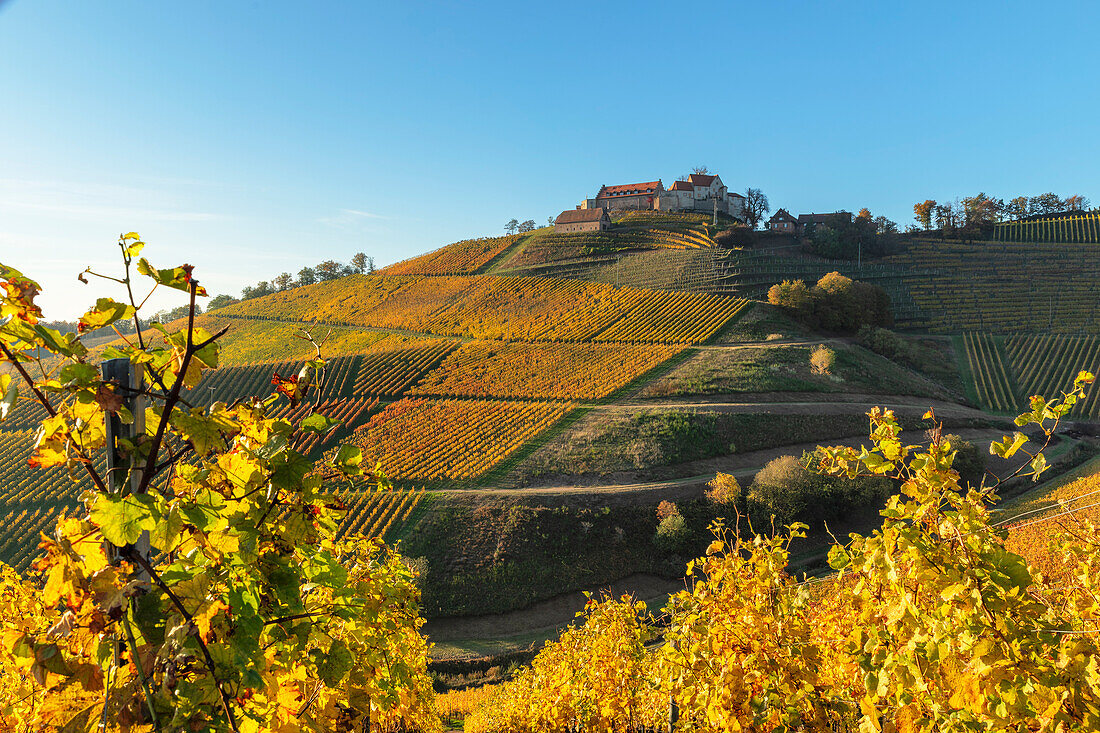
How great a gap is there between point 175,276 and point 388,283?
263 feet

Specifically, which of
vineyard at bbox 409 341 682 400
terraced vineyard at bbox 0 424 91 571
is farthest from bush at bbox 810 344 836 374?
terraced vineyard at bbox 0 424 91 571

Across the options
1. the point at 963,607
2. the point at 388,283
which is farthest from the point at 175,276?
the point at 388,283

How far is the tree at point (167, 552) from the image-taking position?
63.3 inches

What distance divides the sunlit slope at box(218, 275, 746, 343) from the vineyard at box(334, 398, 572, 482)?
14.9 m

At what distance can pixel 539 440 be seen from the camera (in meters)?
33.6

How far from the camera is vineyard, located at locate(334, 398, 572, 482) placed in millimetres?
31516

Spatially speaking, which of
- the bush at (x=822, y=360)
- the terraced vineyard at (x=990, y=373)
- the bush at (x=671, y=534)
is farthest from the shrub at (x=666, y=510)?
the terraced vineyard at (x=990, y=373)

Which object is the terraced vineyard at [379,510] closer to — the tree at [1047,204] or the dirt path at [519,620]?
the dirt path at [519,620]

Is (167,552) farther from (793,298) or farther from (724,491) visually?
(793,298)

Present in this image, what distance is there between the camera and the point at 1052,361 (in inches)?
1893

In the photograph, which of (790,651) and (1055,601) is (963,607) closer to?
(790,651)

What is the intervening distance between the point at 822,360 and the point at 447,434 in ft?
89.7

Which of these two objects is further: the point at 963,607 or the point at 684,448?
the point at 684,448

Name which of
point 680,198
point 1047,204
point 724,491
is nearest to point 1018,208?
point 1047,204
